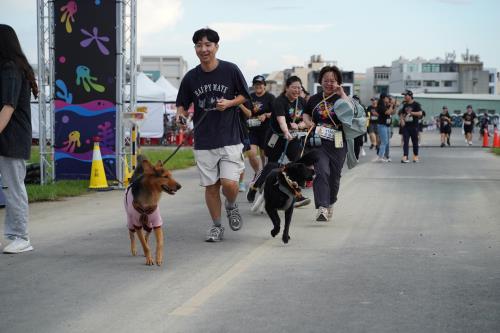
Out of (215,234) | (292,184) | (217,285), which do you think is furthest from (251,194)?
(217,285)

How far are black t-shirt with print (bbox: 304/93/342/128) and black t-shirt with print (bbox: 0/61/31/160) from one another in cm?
401

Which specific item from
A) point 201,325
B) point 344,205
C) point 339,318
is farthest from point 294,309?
point 344,205

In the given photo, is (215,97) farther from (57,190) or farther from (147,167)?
(57,190)

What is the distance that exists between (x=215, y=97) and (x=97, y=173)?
295 inches

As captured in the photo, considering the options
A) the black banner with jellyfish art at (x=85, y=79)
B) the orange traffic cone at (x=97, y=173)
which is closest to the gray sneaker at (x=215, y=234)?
the orange traffic cone at (x=97, y=173)

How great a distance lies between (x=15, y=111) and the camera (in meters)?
7.89

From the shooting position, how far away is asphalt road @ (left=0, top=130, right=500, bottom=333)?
17.7 feet

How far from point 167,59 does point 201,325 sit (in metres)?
56.4

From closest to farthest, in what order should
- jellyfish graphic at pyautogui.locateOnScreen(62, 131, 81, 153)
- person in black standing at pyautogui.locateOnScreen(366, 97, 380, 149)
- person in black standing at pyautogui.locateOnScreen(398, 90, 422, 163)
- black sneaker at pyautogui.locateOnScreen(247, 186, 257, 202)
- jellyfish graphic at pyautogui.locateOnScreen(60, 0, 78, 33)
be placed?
black sneaker at pyautogui.locateOnScreen(247, 186, 257, 202) < jellyfish graphic at pyautogui.locateOnScreen(60, 0, 78, 33) < jellyfish graphic at pyautogui.locateOnScreen(62, 131, 81, 153) < person in black standing at pyautogui.locateOnScreen(398, 90, 422, 163) < person in black standing at pyautogui.locateOnScreen(366, 97, 380, 149)

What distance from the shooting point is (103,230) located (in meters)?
9.94

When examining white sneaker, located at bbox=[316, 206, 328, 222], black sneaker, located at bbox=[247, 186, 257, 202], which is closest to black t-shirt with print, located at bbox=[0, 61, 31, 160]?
white sneaker, located at bbox=[316, 206, 328, 222]

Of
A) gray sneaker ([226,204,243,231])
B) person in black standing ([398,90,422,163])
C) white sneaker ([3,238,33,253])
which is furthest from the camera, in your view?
person in black standing ([398,90,422,163])

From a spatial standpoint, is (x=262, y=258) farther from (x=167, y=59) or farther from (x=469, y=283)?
(x=167, y=59)

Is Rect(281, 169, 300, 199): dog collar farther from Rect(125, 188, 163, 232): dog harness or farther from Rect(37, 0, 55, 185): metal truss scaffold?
Rect(37, 0, 55, 185): metal truss scaffold
